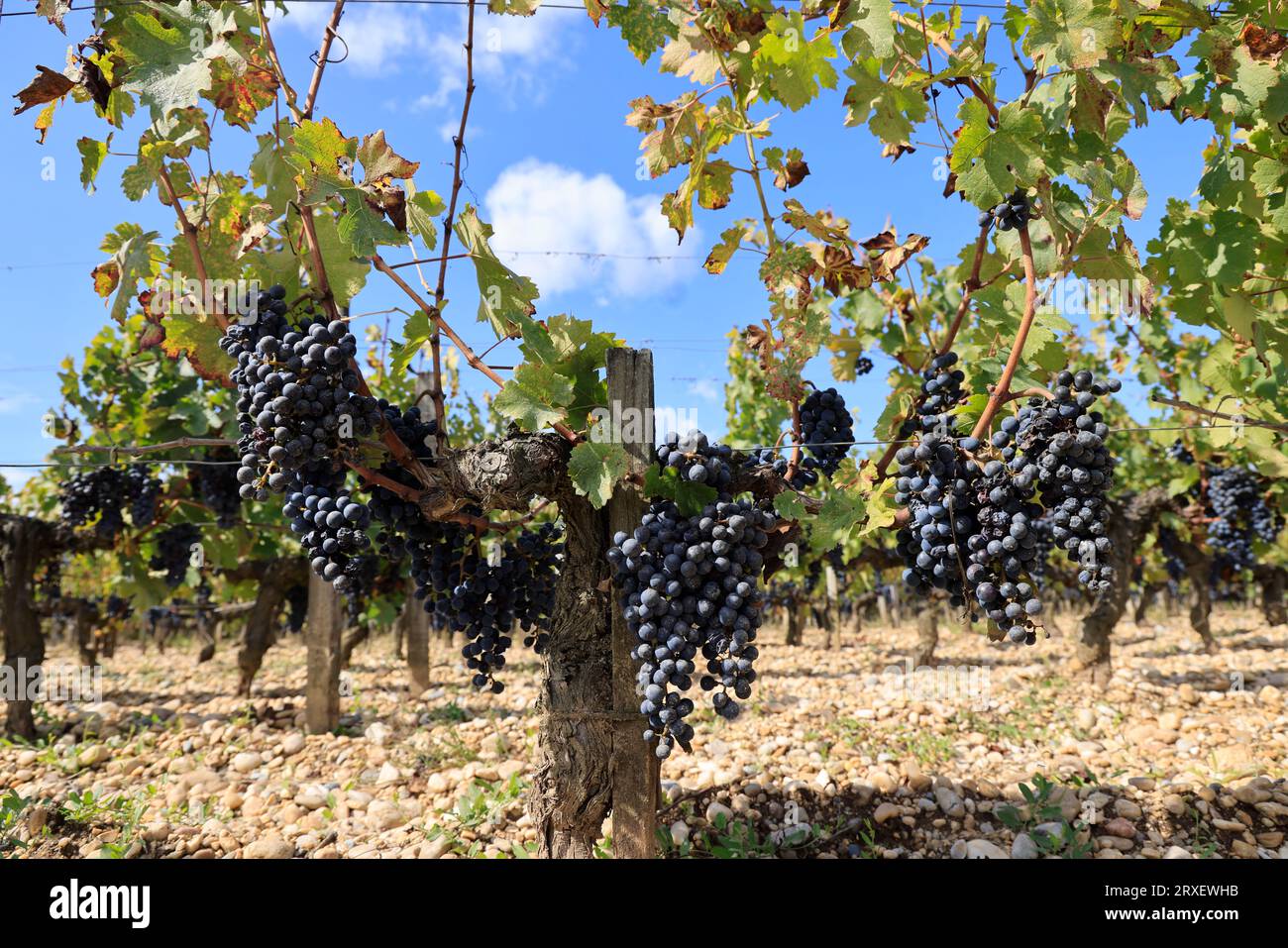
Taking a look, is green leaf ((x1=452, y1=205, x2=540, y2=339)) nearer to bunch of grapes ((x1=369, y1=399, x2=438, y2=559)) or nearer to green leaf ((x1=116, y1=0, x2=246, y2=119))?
bunch of grapes ((x1=369, y1=399, x2=438, y2=559))

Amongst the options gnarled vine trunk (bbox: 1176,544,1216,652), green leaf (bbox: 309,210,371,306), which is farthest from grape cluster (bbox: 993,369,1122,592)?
gnarled vine trunk (bbox: 1176,544,1216,652)

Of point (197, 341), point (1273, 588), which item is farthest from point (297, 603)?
point (1273, 588)

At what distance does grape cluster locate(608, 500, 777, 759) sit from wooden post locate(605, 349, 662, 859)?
25cm

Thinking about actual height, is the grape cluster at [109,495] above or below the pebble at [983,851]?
above

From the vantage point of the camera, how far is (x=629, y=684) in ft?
9.23

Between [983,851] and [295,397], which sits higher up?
[295,397]

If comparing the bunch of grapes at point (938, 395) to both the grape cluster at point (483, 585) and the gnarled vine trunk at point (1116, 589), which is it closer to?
the grape cluster at point (483, 585)

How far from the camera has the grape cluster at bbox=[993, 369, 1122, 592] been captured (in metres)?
2.38

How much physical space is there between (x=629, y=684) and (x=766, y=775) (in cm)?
214

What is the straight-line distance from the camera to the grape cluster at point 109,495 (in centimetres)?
715

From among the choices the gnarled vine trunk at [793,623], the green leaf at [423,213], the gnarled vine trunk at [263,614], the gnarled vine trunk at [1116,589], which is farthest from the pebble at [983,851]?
the gnarled vine trunk at [793,623]

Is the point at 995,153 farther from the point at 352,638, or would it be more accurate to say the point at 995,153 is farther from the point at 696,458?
the point at 352,638

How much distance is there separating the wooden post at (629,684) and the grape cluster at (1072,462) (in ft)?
3.77
